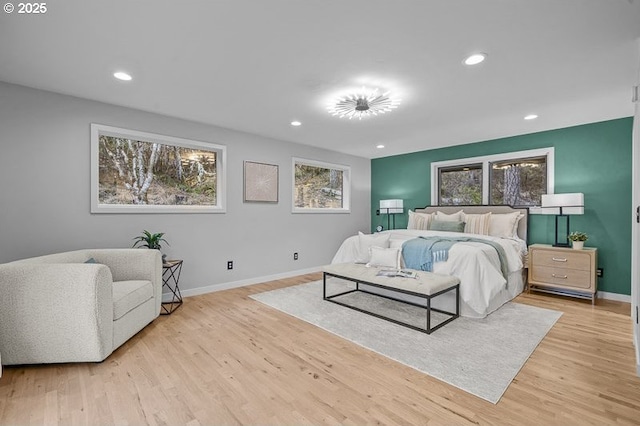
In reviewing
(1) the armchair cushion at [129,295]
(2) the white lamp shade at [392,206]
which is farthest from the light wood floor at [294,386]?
(2) the white lamp shade at [392,206]

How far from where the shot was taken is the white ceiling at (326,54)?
186 cm

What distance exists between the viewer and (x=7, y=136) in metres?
2.88

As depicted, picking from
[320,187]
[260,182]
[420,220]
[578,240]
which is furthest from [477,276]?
[320,187]

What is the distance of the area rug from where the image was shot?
213 cm

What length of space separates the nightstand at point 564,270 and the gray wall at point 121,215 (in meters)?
3.47

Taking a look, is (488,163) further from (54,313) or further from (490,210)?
(54,313)

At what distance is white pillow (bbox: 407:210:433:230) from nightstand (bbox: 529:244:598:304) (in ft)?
5.51

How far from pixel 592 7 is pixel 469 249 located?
224cm

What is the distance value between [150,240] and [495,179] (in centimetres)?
544

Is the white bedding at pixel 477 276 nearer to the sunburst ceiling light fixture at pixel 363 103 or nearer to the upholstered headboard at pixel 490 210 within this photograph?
the upholstered headboard at pixel 490 210

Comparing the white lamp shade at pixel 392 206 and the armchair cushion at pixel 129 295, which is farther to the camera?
the white lamp shade at pixel 392 206

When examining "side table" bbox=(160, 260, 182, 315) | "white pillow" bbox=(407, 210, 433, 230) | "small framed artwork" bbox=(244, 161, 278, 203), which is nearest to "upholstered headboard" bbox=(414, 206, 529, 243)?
"white pillow" bbox=(407, 210, 433, 230)

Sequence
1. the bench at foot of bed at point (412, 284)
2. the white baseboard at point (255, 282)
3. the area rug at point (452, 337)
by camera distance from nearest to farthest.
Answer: the area rug at point (452, 337) → the bench at foot of bed at point (412, 284) → the white baseboard at point (255, 282)

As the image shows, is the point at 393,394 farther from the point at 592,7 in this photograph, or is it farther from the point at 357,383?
the point at 592,7
